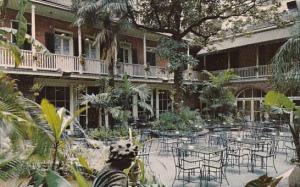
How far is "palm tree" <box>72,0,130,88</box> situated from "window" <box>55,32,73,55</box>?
2.26 metres

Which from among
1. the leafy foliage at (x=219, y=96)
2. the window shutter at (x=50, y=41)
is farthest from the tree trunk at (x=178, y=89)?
the window shutter at (x=50, y=41)

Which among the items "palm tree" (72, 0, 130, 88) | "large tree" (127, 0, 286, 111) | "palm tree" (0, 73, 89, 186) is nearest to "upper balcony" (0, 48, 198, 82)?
"palm tree" (72, 0, 130, 88)

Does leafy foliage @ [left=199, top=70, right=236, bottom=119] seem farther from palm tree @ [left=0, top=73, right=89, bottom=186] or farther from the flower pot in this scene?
palm tree @ [left=0, top=73, right=89, bottom=186]

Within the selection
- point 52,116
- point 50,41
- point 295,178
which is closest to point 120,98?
point 50,41

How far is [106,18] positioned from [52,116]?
12778 mm

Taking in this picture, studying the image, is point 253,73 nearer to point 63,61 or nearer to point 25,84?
point 63,61

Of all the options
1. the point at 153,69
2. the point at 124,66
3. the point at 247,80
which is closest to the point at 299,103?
the point at 247,80

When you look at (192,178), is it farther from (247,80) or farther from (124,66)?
(247,80)

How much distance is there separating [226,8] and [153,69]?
219 inches

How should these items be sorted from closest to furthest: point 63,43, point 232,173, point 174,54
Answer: point 232,173 < point 63,43 < point 174,54

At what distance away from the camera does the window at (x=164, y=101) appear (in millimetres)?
23681

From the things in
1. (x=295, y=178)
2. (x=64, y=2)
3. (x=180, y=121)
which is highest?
(x=64, y=2)

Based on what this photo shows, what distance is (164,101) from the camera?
2405 cm

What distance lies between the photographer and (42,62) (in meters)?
14.3
